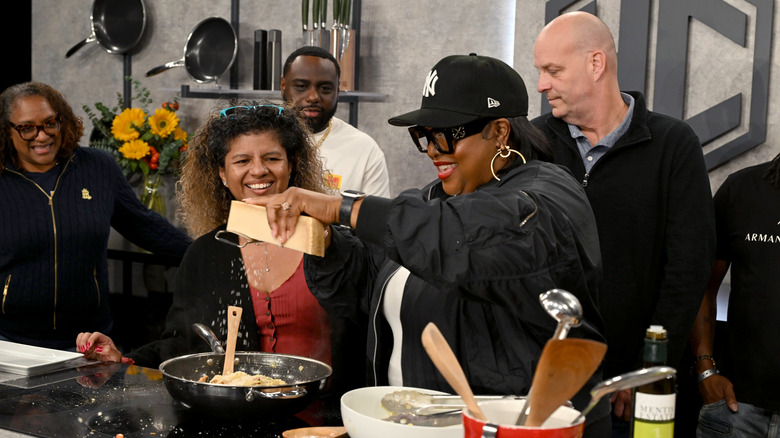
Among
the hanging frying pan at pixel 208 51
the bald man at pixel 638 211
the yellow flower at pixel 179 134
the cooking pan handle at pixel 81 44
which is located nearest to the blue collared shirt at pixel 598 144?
the bald man at pixel 638 211

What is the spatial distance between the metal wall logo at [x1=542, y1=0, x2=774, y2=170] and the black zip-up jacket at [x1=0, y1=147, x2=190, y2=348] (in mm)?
1956

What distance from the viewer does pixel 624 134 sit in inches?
91.5

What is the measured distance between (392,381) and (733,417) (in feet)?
3.82

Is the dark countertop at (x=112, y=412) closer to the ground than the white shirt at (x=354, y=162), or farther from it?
closer to the ground

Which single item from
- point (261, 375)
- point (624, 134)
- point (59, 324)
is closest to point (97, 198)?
point (59, 324)

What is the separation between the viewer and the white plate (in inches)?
72.6

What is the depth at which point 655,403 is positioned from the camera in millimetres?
1115

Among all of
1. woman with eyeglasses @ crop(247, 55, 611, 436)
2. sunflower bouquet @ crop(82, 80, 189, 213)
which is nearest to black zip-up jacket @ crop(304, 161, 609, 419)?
woman with eyeglasses @ crop(247, 55, 611, 436)

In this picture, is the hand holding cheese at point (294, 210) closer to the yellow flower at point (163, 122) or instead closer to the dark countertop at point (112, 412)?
the dark countertop at point (112, 412)

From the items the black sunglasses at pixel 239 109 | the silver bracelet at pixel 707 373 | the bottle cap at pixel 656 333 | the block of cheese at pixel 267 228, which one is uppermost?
the black sunglasses at pixel 239 109

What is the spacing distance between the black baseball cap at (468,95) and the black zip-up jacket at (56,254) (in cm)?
182

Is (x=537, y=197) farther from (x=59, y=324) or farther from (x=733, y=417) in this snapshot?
(x=59, y=324)

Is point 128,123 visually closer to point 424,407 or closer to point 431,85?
point 431,85

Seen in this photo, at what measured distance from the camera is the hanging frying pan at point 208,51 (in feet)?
13.3
